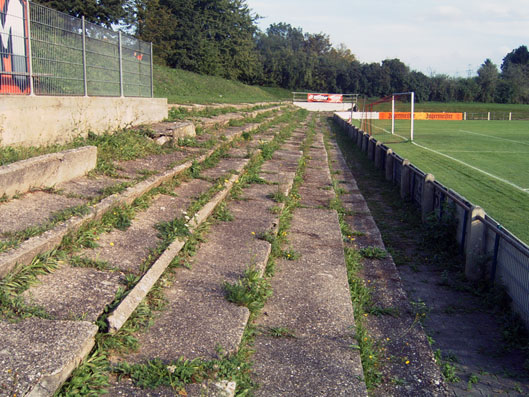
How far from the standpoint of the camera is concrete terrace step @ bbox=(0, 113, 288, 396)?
8.27ft

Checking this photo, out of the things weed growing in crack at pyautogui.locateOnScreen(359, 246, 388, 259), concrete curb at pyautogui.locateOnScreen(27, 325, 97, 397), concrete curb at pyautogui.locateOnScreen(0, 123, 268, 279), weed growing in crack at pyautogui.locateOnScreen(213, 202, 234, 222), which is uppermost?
concrete curb at pyautogui.locateOnScreen(0, 123, 268, 279)

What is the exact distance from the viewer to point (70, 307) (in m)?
3.20

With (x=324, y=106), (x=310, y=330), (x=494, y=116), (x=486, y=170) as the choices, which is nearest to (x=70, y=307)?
(x=310, y=330)

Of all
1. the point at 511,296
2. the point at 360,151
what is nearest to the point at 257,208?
the point at 511,296

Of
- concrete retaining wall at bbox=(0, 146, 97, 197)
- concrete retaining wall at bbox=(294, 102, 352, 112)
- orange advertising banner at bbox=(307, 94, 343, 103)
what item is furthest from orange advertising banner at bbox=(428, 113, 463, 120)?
concrete retaining wall at bbox=(0, 146, 97, 197)

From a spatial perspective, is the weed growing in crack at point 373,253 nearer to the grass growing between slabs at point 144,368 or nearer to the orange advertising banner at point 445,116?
the grass growing between slabs at point 144,368

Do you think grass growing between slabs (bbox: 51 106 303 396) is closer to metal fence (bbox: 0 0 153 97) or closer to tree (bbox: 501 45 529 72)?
metal fence (bbox: 0 0 153 97)

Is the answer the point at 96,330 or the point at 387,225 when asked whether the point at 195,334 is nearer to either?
the point at 96,330

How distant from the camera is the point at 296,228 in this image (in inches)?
267

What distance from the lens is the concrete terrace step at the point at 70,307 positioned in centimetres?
252

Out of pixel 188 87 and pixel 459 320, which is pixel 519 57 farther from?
pixel 459 320

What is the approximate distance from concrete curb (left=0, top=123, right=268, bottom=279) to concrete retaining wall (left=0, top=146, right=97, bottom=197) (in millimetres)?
669

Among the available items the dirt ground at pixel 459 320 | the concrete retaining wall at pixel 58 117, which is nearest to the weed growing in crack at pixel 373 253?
the dirt ground at pixel 459 320

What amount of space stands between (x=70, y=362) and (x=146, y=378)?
42cm
